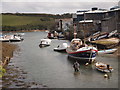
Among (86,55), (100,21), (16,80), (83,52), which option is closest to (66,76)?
Answer: (16,80)

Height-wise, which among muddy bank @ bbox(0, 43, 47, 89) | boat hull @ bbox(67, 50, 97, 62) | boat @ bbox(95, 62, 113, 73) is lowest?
A: muddy bank @ bbox(0, 43, 47, 89)

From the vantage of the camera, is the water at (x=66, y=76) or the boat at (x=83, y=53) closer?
the water at (x=66, y=76)

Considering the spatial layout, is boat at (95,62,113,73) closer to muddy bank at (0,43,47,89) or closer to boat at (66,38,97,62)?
boat at (66,38,97,62)

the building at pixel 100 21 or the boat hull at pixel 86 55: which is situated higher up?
the building at pixel 100 21

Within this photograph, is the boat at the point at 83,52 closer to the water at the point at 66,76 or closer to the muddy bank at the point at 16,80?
the water at the point at 66,76

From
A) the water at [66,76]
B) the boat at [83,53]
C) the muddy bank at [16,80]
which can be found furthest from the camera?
the boat at [83,53]

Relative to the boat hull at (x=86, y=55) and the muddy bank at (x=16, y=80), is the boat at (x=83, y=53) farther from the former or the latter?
the muddy bank at (x=16, y=80)

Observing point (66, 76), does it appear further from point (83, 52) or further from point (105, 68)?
point (83, 52)

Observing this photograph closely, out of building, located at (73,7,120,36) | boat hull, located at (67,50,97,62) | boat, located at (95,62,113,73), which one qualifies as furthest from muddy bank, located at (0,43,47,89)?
building, located at (73,7,120,36)

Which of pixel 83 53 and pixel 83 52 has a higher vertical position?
pixel 83 52

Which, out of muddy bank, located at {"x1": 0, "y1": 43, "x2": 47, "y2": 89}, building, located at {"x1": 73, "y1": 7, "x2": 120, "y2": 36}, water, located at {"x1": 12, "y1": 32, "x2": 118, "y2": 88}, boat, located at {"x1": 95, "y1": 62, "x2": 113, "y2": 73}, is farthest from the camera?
building, located at {"x1": 73, "y1": 7, "x2": 120, "y2": 36}

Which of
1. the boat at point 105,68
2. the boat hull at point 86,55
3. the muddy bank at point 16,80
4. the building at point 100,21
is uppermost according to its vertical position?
the building at point 100,21

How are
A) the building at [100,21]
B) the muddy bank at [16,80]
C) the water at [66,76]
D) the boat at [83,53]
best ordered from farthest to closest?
the building at [100,21] → the boat at [83,53] → the water at [66,76] → the muddy bank at [16,80]

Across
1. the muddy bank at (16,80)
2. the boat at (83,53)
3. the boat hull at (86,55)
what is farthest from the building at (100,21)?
the muddy bank at (16,80)
